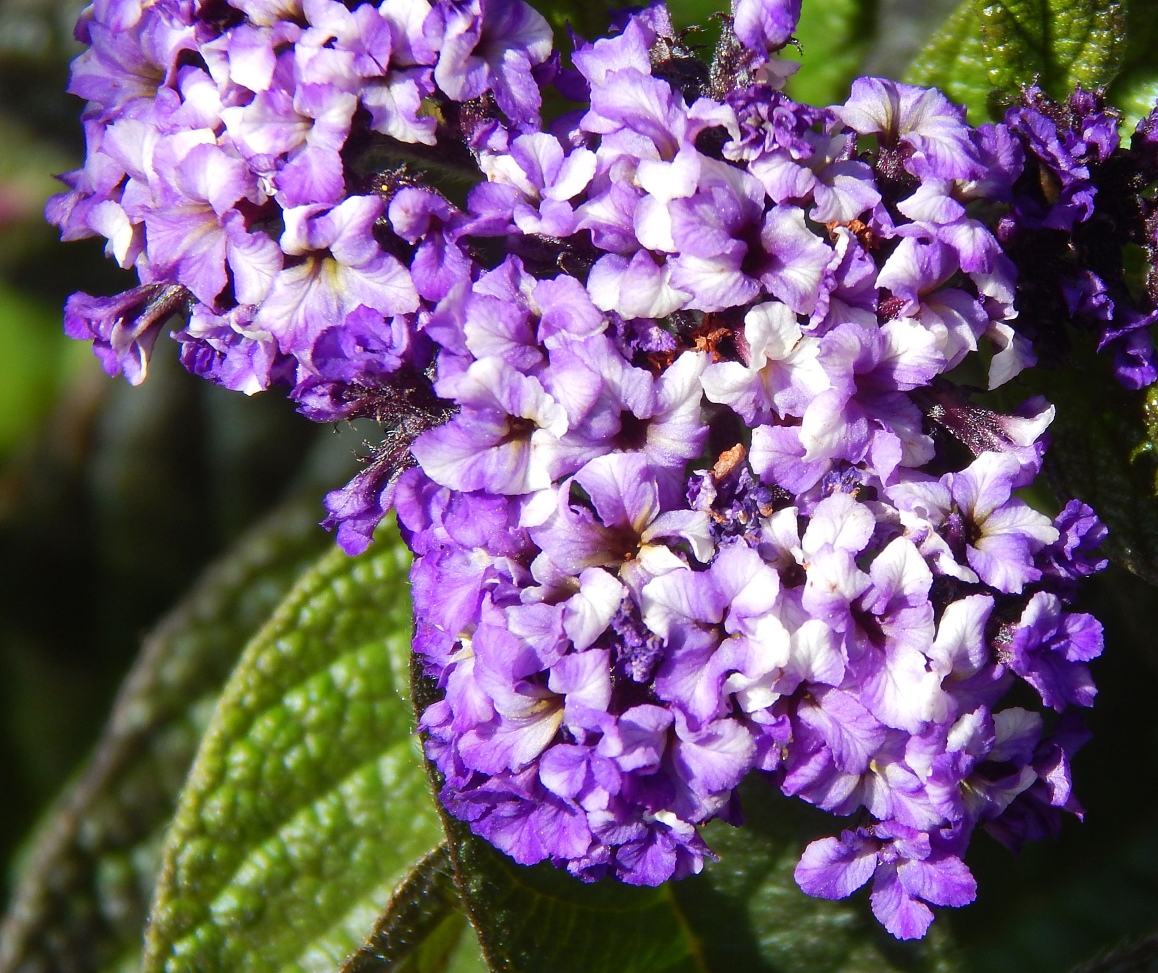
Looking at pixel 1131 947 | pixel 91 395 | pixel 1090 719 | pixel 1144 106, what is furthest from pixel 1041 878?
pixel 91 395

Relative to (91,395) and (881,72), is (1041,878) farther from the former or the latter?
(91,395)

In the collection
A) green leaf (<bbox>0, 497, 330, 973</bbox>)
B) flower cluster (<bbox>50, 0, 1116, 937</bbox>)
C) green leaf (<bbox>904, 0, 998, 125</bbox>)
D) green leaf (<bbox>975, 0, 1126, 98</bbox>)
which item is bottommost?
green leaf (<bbox>0, 497, 330, 973</bbox>)

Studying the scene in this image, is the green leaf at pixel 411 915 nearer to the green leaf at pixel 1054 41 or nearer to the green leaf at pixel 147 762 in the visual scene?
the green leaf at pixel 147 762

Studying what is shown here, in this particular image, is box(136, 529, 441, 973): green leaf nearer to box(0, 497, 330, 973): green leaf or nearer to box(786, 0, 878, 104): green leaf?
box(0, 497, 330, 973): green leaf

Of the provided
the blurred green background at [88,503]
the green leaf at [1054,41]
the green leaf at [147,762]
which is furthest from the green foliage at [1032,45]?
the blurred green background at [88,503]

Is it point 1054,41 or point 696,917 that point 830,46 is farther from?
point 696,917

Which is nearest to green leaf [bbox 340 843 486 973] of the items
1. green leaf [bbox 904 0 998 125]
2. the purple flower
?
the purple flower

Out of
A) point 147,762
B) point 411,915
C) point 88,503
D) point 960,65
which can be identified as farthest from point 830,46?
point 88,503
